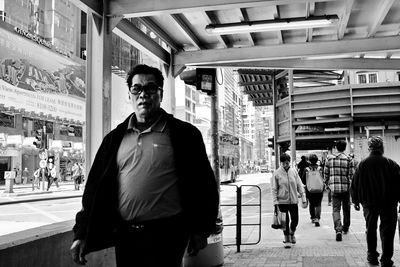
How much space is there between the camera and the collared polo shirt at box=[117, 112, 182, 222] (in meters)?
2.69

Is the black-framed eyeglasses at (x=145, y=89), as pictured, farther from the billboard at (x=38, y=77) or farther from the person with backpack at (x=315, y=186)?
the person with backpack at (x=315, y=186)

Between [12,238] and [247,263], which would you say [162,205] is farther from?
[247,263]

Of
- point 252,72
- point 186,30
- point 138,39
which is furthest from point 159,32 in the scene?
point 252,72

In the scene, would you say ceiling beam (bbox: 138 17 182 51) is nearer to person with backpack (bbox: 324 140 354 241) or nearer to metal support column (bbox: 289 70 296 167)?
person with backpack (bbox: 324 140 354 241)

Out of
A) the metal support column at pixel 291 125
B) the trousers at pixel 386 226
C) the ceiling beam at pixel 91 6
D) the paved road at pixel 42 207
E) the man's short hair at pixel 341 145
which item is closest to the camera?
the ceiling beam at pixel 91 6

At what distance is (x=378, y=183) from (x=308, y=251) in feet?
7.69

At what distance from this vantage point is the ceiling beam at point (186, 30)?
652 cm

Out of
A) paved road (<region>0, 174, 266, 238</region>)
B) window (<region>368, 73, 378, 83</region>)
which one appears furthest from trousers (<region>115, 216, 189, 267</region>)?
window (<region>368, 73, 378, 83</region>)

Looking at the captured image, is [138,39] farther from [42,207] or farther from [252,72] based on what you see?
[42,207]

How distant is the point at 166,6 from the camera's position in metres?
5.50

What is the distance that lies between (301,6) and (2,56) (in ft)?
13.6

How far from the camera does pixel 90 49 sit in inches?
213

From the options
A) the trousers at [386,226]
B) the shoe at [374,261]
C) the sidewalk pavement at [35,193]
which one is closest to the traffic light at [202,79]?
the trousers at [386,226]

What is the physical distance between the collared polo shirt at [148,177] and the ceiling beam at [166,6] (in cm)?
297
